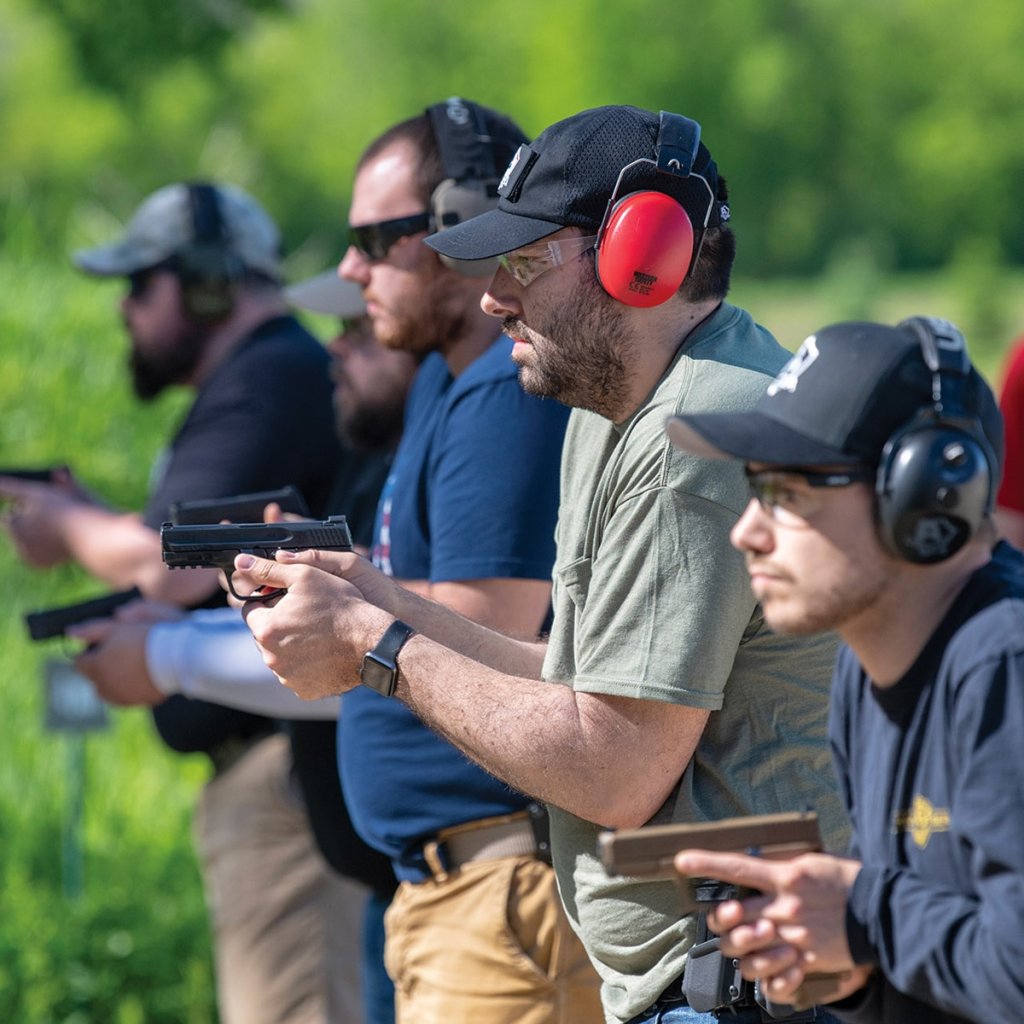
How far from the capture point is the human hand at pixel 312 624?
2.23 m

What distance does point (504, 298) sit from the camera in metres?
2.36

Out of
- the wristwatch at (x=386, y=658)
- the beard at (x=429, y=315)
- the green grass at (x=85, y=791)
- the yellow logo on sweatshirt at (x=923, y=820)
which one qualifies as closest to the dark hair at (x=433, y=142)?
the beard at (x=429, y=315)

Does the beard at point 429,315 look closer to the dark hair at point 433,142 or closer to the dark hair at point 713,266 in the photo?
the dark hair at point 433,142

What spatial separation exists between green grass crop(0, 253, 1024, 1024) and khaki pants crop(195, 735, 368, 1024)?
0.48m

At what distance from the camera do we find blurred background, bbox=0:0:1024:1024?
23.2 feet

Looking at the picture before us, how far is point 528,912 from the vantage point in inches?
110

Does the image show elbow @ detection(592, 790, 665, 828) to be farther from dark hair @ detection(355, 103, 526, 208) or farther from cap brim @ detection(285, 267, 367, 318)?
cap brim @ detection(285, 267, 367, 318)

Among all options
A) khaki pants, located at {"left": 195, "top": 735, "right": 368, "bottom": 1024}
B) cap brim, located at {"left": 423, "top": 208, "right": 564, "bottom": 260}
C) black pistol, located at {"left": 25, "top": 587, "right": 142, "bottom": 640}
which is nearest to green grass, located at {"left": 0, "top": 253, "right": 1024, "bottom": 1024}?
khaki pants, located at {"left": 195, "top": 735, "right": 368, "bottom": 1024}

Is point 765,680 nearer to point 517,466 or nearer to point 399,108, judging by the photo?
point 517,466

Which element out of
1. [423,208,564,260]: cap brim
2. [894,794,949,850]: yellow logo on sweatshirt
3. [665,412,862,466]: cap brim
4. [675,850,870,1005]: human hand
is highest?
[423,208,564,260]: cap brim

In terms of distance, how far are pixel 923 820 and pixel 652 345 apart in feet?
2.95

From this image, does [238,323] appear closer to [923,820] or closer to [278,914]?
[278,914]

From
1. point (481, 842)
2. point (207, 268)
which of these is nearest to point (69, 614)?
point (207, 268)

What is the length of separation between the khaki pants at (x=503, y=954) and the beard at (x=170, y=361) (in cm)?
212
